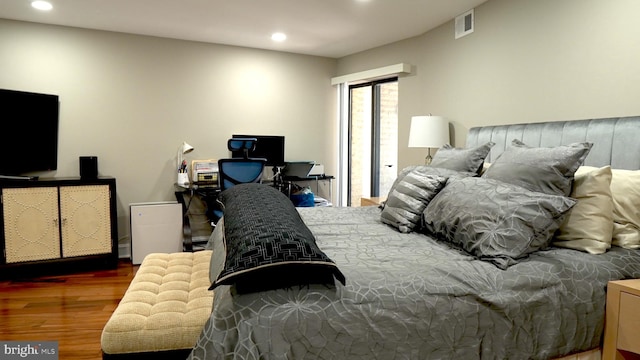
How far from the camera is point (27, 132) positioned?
13.2ft

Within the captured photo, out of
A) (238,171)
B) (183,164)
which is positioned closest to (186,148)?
(183,164)

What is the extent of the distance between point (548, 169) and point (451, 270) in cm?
83

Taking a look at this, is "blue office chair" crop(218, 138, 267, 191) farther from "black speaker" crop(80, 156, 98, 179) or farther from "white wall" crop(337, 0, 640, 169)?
"white wall" crop(337, 0, 640, 169)

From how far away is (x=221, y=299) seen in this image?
1.34 meters

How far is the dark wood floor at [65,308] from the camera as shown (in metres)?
2.57

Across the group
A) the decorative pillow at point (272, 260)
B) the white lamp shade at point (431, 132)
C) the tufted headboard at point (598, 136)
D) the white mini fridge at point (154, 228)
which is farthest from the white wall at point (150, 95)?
the decorative pillow at point (272, 260)

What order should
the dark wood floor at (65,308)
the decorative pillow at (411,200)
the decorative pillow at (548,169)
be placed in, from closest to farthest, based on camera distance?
the decorative pillow at (548,169)
the decorative pillow at (411,200)
the dark wood floor at (65,308)

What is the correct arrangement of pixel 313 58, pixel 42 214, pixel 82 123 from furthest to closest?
pixel 313 58 < pixel 82 123 < pixel 42 214

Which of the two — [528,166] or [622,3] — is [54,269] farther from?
[622,3]

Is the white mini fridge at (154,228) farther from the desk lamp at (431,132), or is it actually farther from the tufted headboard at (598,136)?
the tufted headboard at (598,136)

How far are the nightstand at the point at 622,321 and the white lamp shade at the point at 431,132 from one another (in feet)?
7.39

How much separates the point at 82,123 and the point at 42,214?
1.08 m

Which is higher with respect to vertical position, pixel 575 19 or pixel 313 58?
pixel 313 58

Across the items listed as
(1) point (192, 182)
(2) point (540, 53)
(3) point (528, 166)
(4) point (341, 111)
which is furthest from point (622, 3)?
(1) point (192, 182)
